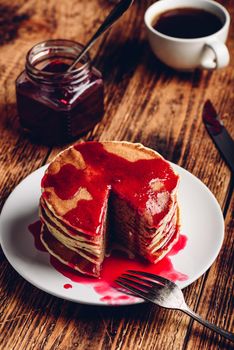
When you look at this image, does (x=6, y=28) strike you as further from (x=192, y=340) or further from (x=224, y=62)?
(x=192, y=340)

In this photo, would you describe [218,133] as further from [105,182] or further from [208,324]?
[208,324]

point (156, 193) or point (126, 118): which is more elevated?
point (156, 193)

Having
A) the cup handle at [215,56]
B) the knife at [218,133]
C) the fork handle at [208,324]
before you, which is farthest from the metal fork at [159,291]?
the cup handle at [215,56]

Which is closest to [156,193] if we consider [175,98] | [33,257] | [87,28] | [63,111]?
[33,257]

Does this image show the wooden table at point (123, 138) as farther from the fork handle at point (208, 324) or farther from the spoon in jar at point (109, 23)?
the spoon in jar at point (109, 23)

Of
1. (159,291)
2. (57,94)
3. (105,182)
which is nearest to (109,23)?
(57,94)
